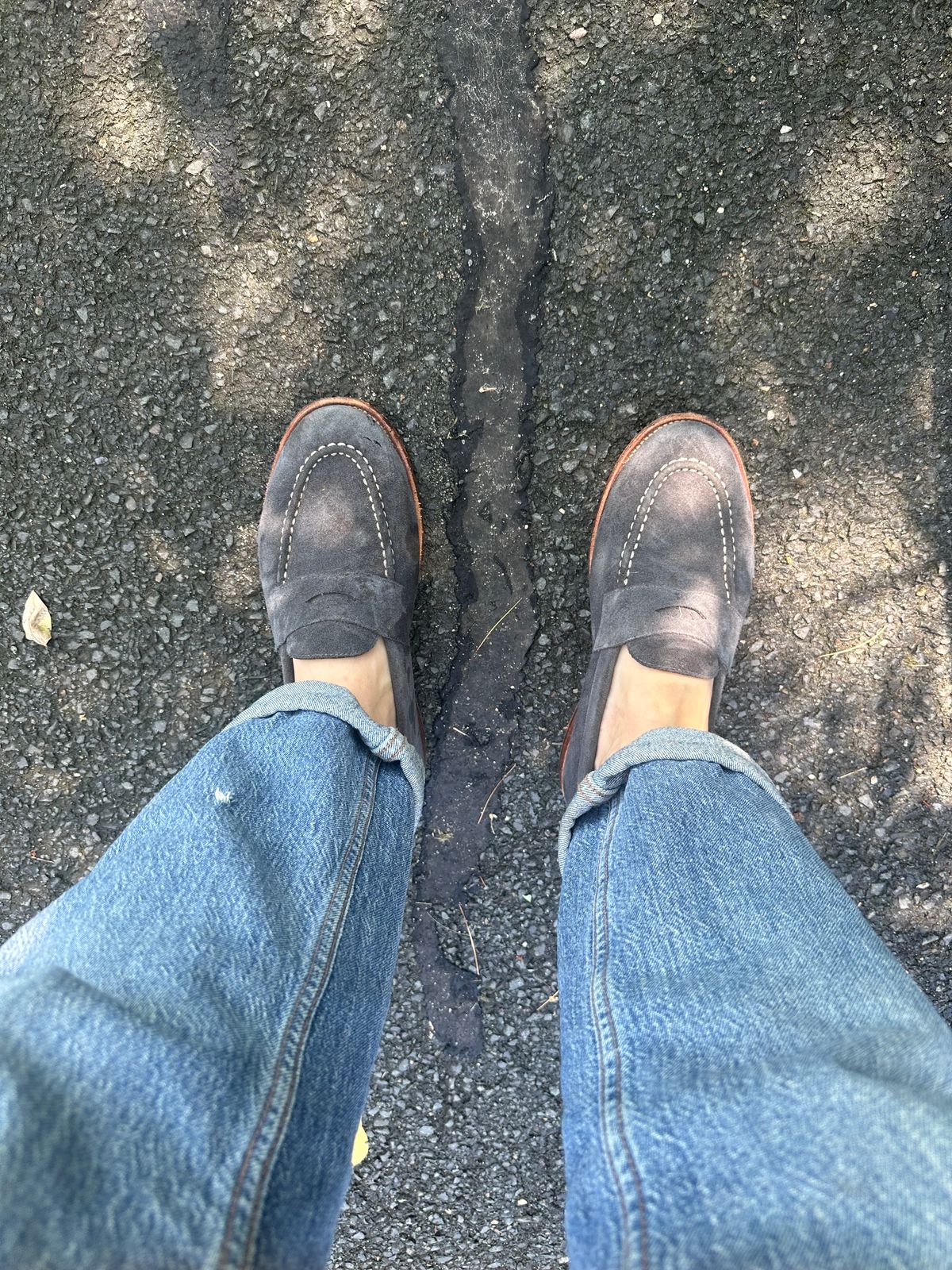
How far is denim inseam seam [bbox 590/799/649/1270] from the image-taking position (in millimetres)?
863

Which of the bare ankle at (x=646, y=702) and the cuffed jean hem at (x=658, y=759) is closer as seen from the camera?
the cuffed jean hem at (x=658, y=759)

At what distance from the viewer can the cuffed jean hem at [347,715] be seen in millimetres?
1440

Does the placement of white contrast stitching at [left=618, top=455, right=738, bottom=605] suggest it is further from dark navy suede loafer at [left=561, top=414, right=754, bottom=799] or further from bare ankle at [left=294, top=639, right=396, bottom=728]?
bare ankle at [left=294, top=639, right=396, bottom=728]

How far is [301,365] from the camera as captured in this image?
168cm

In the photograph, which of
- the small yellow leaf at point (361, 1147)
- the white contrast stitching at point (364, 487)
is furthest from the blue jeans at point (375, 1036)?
the small yellow leaf at point (361, 1147)

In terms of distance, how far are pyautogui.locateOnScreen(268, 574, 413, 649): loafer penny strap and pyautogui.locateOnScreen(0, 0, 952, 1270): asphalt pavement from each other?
0.28 ft

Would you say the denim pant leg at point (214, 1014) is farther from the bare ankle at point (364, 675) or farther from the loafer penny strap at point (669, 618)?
the loafer penny strap at point (669, 618)

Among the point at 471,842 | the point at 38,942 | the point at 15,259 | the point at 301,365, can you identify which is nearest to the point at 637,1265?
the point at 38,942

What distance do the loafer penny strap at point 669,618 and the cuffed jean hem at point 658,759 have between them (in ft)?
0.90

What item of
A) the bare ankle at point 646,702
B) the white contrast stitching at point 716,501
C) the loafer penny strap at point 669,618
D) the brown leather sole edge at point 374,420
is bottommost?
Answer: the bare ankle at point 646,702

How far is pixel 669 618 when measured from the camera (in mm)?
1702

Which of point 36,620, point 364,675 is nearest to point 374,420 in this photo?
point 364,675

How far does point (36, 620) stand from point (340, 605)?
697mm

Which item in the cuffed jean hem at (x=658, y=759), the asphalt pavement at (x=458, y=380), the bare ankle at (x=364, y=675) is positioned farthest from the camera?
the bare ankle at (x=364, y=675)
